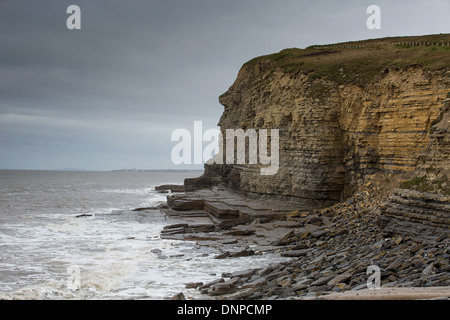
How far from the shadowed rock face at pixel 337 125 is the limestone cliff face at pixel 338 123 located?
47 mm

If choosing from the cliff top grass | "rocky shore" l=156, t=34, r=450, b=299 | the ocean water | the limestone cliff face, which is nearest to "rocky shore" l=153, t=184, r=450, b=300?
"rocky shore" l=156, t=34, r=450, b=299

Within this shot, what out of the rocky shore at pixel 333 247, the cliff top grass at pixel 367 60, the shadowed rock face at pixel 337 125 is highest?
the cliff top grass at pixel 367 60

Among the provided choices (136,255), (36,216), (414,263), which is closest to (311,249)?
(414,263)

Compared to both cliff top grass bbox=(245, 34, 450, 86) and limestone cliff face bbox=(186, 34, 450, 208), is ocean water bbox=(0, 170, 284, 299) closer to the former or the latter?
limestone cliff face bbox=(186, 34, 450, 208)

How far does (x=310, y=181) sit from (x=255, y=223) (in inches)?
202

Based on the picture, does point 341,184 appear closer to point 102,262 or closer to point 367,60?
point 367,60

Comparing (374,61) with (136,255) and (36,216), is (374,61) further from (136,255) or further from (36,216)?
(36,216)

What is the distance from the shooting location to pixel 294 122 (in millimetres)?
27031

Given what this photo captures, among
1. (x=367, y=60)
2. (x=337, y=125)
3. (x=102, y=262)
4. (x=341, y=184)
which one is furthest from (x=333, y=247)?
(x=367, y=60)

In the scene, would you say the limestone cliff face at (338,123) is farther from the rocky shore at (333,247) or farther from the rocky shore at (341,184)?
the rocky shore at (333,247)

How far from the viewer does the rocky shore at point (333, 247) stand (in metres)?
10.4

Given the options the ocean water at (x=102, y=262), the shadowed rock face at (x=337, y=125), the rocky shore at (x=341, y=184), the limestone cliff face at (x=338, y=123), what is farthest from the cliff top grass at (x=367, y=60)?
the ocean water at (x=102, y=262)

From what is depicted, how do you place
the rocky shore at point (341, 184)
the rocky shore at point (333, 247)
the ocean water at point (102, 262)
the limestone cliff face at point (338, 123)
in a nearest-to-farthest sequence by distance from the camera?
the rocky shore at point (333, 247) < the rocky shore at point (341, 184) < the ocean water at point (102, 262) < the limestone cliff face at point (338, 123)

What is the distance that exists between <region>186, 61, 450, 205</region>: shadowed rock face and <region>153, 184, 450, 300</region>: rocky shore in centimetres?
215
